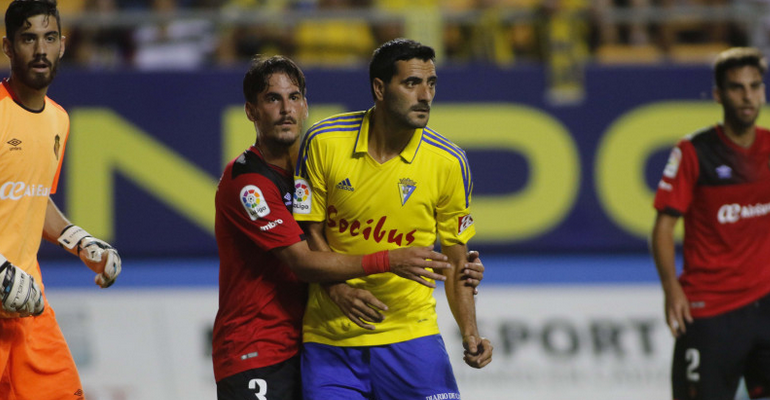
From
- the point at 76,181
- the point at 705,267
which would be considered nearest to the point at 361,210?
the point at 705,267

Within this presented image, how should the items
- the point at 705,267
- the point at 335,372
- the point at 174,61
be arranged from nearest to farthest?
the point at 335,372 < the point at 705,267 < the point at 174,61

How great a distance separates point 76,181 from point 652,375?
217 inches

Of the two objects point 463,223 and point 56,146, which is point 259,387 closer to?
point 463,223

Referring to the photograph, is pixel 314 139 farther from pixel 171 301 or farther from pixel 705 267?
pixel 171 301

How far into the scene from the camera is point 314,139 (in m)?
4.32

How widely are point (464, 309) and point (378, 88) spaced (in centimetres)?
111

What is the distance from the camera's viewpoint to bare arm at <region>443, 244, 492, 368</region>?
169 inches

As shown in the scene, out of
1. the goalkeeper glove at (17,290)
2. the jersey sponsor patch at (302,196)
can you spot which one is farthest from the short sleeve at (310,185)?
the goalkeeper glove at (17,290)

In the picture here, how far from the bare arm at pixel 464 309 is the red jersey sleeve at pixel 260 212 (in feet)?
2.44

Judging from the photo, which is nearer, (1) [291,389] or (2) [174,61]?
(1) [291,389]

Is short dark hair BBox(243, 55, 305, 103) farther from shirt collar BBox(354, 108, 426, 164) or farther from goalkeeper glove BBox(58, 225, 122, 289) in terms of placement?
goalkeeper glove BBox(58, 225, 122, 289)

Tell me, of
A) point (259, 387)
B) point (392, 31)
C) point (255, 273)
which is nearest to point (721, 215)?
point (255, 273)

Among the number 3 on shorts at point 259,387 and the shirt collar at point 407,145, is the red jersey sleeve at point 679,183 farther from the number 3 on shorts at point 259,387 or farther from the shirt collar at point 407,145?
the number 3 on shorts at point 259,387

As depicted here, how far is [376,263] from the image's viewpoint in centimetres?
404
